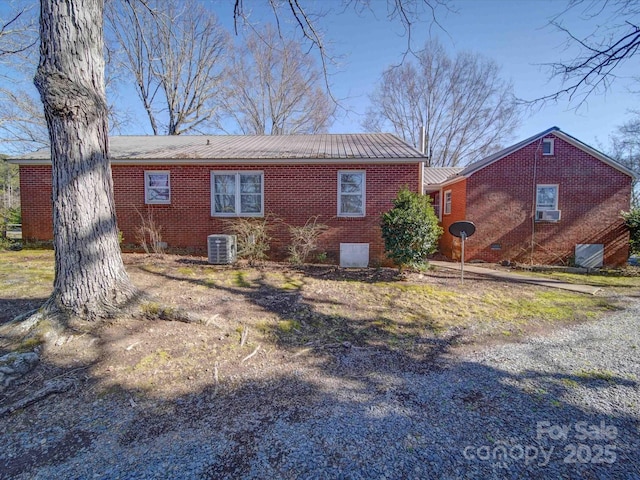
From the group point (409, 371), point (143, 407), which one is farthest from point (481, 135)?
point (143, 407)

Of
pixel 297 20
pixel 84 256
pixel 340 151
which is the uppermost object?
pixel 297 20

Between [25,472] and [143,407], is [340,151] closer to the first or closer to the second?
[143,407]

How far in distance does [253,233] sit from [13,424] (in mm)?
6356

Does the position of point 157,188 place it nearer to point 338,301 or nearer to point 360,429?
point 338,301

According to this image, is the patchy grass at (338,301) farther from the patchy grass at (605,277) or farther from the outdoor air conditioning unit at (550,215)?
the outdoor air conditioning unit at (550,215)

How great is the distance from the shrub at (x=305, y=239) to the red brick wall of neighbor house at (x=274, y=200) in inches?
9.4

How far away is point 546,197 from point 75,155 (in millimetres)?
13244

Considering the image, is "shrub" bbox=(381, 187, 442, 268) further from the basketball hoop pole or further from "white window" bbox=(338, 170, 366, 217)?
"white window" bbox=(338, 170, 366, 217)

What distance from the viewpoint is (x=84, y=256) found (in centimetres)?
364

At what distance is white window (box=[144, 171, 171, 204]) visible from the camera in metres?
9.84

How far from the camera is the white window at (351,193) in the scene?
9.42m

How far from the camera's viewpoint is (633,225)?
10.1m

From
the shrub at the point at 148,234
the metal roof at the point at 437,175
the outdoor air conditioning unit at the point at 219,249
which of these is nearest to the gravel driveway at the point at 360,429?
the outdoor air conditioning unit at the point at 219,249

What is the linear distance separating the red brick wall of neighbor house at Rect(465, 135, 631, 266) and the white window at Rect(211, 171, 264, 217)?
7559mm
